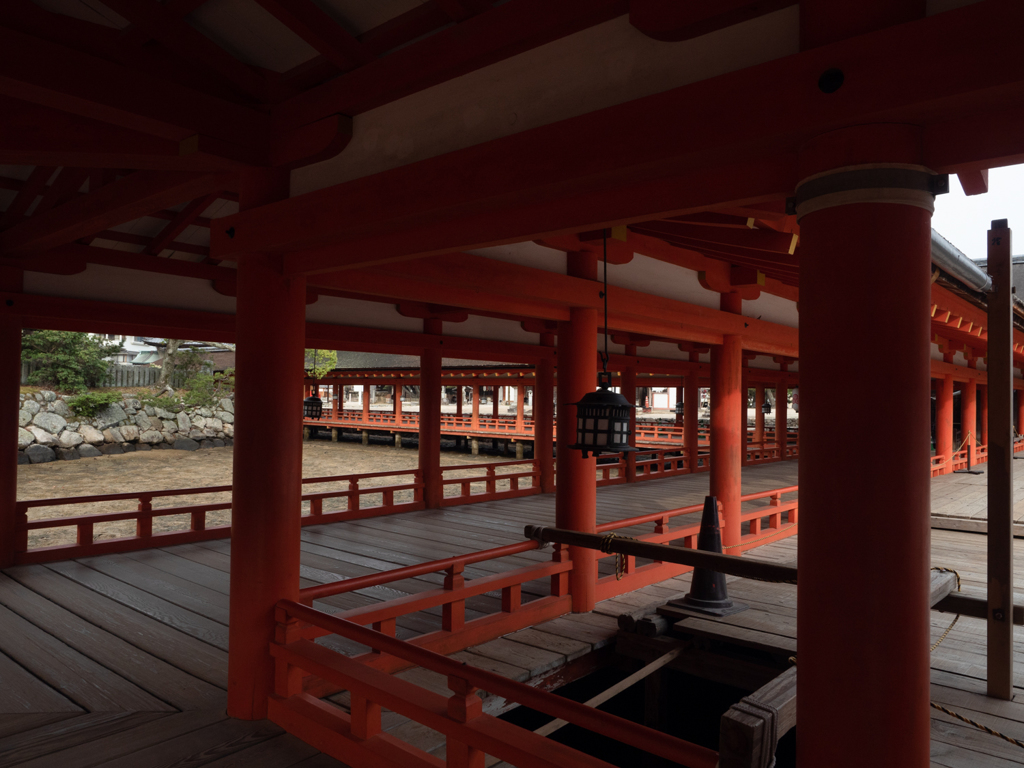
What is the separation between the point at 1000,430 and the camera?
3729 mm

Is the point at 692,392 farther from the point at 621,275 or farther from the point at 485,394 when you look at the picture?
the point at 485,394

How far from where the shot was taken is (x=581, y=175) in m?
2.38

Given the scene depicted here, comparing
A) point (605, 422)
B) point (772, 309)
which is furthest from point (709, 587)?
point (772, 309)

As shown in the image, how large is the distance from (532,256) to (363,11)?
2.95 m

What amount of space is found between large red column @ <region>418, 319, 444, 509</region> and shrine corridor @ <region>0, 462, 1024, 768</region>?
208cm

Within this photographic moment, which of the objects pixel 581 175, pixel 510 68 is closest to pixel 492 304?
pixel 510 68

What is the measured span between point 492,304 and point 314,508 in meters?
5.30

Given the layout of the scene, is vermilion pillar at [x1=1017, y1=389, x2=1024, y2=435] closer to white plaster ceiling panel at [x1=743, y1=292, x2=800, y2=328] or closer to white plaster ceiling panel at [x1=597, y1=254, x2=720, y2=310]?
white plaster ceiling panel at [x1=743, y1=292, x2=800, y2=328]

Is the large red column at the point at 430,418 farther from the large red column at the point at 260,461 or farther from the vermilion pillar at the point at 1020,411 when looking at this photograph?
the vermilion pillar at the point at 1020,411

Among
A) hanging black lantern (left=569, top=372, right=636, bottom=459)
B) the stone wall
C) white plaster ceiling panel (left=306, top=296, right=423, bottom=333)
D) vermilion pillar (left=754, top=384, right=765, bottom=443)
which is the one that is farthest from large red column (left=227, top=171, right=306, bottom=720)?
vermilion pillar (left=754, top=384, right=765, bottom=443)

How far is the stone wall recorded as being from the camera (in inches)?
834

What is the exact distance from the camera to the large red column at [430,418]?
34.7 ft

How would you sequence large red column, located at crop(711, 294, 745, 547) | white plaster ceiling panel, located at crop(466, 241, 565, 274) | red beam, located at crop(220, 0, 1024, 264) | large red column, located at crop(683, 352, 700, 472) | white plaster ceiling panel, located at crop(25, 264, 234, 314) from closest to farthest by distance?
red beam, located at crop(220, 0, 1024, 264) → white plaster ceiling panel, located at crop(466, 241, 565, 274) → white plaster ceiling panel, located at crop(25, 264, 234, 314) → large red column, located at crop(711, 294, 745, 547) → large red column, located at crop(683, 352, 700, 472)

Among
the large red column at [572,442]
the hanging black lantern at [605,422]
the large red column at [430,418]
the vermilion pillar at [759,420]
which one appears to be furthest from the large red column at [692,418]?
the hanging black lantern at [605,422]
